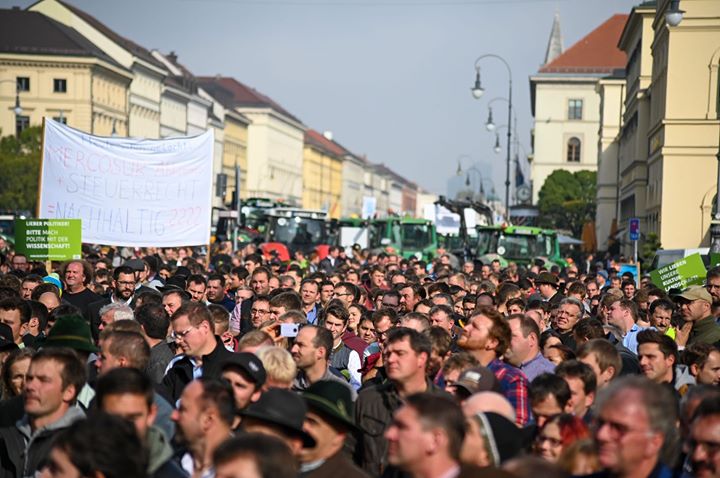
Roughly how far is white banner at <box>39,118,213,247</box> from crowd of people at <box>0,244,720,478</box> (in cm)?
837

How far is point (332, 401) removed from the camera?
21.9ft

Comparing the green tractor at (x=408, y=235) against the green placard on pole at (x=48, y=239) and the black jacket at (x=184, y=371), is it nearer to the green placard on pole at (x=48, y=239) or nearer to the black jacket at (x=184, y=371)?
the green placard on pole at (x=48, y=239)

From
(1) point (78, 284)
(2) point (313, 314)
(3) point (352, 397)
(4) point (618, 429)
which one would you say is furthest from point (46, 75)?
(4) point (618, 429)

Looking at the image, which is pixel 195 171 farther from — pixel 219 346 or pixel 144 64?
pixel 144 64

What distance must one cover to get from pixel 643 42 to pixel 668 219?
65.0 feet

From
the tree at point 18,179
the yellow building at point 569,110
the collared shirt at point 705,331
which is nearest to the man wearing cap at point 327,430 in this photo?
the collared shirt at point 705,331

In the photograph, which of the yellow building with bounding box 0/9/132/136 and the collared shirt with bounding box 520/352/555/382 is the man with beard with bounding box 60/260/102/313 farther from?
the yellow building with bounding box 0/9/132/136

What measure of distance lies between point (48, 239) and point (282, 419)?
44.7 feet

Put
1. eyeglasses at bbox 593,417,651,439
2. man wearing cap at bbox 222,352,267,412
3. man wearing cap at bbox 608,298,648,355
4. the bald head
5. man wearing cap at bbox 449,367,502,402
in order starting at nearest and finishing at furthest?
eyeglasses at bbox 593,417,651,439 → the bald head → man wearing cap at bbox 222,352,267,412 → man wearing cap at bbox 449,367,502,402 → man wearing cap at bbox 608,298,648,355

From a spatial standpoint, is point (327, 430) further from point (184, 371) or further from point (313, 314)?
point (313, 314)

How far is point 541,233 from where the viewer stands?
43.1 m

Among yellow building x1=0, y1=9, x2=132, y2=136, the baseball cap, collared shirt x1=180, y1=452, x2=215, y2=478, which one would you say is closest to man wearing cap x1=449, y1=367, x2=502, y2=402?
collared shirt x1=180, y1=452, x2=215, y2=478

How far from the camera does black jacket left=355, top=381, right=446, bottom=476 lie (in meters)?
7.62

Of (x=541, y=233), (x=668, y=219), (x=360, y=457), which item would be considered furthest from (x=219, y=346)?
(x=668, y=219)
